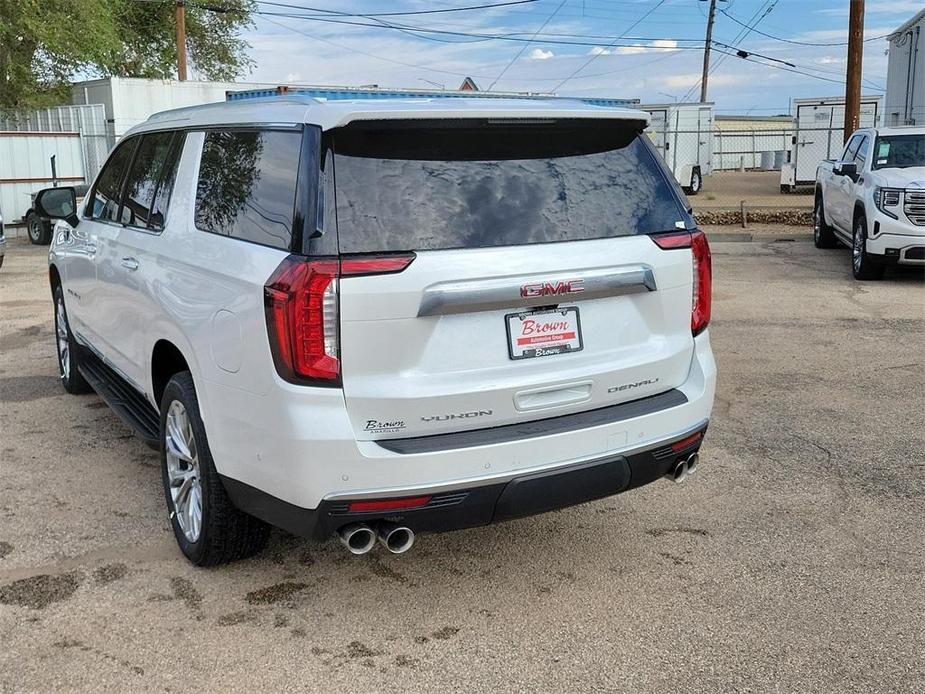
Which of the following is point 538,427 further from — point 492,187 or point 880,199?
point 880,199

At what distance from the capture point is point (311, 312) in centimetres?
326

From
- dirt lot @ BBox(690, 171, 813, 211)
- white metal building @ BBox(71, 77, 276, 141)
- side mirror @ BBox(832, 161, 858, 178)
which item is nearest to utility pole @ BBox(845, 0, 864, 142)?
dirt lot @ BBox(690, 171, 813, 211)

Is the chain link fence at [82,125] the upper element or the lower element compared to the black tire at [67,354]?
upper

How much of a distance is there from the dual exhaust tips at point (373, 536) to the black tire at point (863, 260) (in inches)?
383

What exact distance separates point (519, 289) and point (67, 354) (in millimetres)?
4576

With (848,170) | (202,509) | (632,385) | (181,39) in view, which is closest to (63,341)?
(202,509)

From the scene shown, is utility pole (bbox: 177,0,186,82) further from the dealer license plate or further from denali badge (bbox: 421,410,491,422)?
denali badge (bbox: 421,410,491,422)

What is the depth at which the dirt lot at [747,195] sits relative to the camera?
A: 24188 millimetres

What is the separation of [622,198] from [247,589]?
213cm

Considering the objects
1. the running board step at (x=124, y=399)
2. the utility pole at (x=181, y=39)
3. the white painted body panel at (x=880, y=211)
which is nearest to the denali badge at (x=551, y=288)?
the running board step at (x=124, y=399)

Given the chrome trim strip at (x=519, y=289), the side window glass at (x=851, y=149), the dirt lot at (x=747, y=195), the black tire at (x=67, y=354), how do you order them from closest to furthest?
the chrome trim strip at (x=519, y=289) → the black tire at (x=67, y=354) → the side window glass at (x=851, y=149) → the dirt lot at (x=747, y=195)

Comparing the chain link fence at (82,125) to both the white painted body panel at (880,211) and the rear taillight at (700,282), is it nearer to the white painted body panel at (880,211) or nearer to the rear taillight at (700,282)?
the white painted body panel at (880,211)

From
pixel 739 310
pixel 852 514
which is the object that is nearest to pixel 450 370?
pixel 852 514

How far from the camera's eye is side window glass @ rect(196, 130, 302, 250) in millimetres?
3492
